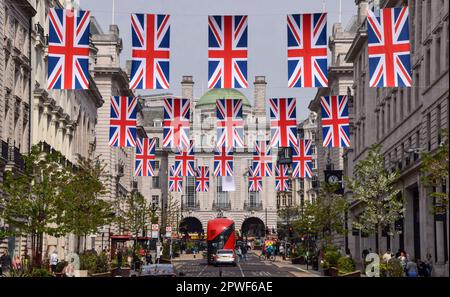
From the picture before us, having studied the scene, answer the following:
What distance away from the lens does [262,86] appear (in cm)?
16812

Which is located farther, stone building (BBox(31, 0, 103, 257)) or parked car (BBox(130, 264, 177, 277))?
stone building (BBox(31, 0, 103, 257))

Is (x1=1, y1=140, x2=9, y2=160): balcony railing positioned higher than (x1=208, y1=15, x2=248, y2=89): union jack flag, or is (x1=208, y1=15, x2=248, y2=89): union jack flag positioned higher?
(x1=208, y1=15, x2=248, y2=89): union jack flag

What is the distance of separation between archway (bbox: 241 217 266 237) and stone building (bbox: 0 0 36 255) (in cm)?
12914

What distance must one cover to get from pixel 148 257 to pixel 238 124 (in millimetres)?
25458

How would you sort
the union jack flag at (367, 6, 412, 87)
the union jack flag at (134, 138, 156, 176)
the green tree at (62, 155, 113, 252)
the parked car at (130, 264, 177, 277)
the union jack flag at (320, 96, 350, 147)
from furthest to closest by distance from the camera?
the union jack flag at (134, 138, 156, 176), the union jack flag at (320, 96, 350, 147), the green tree at (62, 155, 113, 252), the union jack flag at (367, 6, 412, 87), the parked car at (130, 264, 177, 277)

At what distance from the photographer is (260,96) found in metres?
166

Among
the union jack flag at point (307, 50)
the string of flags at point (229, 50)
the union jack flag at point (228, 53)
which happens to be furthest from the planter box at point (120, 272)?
the union jack flag at point (307, 50)

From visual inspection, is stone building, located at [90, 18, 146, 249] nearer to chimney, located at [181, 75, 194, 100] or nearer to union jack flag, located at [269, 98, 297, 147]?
union jack flag, located at [269, 98, 297, 147]

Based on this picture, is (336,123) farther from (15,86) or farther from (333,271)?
(15,86)

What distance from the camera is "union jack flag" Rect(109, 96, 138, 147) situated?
50.6 m

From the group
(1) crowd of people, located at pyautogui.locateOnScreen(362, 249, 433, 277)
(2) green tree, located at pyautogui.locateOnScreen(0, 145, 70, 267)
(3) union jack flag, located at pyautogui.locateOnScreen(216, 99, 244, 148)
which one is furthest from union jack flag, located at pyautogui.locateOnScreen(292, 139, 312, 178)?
(2) green tree, located at pyautogui.locateOnScreen(0, 145, 70, 267)

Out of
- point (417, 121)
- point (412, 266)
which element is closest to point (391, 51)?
point (412, 266)

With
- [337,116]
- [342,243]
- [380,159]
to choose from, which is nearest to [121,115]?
[337,116]

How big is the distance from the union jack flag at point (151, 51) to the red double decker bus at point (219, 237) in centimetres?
5382
